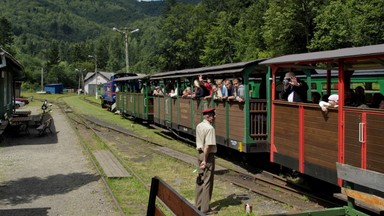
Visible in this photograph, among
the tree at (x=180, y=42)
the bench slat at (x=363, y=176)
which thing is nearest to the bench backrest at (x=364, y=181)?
the bench slat at (x=363, y=176)

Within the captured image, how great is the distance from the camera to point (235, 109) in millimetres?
11086

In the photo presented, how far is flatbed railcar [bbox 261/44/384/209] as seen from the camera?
6402 millimetres

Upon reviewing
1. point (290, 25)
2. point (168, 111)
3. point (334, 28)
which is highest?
point (290, 25)

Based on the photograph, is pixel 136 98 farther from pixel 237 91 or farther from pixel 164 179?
pixel 164 179


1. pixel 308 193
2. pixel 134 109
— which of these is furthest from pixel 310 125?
pixel 134 109

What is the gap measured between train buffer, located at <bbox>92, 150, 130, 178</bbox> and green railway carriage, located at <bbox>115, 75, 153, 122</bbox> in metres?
7.52

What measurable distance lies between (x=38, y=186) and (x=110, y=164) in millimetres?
2665

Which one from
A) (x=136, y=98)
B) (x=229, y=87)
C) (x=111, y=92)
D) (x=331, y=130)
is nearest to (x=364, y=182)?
(x=331, y=130)

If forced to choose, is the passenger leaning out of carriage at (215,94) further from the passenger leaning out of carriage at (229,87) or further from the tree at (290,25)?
the tree at (290,25)

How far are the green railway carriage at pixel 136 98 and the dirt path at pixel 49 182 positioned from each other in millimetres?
6050

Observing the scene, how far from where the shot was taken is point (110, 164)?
12.3m

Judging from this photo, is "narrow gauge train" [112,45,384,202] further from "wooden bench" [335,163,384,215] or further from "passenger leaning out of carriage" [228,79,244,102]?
"wooden bench" [335,163,384,215]

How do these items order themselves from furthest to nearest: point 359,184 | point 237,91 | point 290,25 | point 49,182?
point 290,25
point 237,91
point 49,182
point 359,184

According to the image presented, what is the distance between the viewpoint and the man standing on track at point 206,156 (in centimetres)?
734
